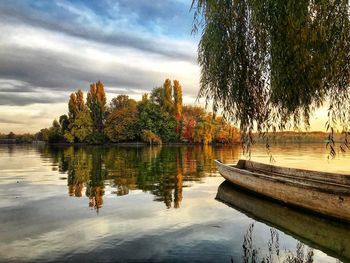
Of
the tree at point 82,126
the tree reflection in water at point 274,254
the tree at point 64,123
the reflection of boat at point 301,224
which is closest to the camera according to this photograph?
the tree reflection in water at point 274,254

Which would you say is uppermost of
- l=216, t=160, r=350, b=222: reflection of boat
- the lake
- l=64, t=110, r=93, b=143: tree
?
l=64, t=110, r=93, b=143: tree

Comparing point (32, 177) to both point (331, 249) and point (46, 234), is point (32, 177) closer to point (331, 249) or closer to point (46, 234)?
point (46, 234)

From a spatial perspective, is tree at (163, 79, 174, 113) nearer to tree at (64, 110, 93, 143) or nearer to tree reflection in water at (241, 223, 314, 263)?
tree at (64, 110, 93, 143)

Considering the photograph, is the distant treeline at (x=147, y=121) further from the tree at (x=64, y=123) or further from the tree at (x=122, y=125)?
the tree at (x=64, y=123)

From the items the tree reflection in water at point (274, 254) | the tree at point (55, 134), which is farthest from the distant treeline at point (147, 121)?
the tree reflection in water at point (274, 254)

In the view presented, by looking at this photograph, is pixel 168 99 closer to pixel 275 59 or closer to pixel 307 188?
pixel 307 188

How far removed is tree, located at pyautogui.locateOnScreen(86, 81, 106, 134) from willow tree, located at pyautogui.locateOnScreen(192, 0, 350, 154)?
94183 mm

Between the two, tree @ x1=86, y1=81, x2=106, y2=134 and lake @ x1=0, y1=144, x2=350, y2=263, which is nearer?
lake @ x1=0, y1=144, x2=350, y2=263

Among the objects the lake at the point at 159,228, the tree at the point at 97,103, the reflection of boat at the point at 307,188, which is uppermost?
the tree at the point at 97,103

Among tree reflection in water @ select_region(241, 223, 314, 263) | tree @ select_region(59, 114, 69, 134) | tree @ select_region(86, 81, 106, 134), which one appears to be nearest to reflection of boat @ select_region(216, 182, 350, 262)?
tree reflection in water @ select_region(241, 223, 314, 263)

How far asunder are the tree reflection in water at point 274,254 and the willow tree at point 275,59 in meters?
2.79

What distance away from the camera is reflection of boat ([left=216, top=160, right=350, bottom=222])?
10.8 meters

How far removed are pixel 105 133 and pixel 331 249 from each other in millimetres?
95738

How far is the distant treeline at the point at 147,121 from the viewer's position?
318 ft
